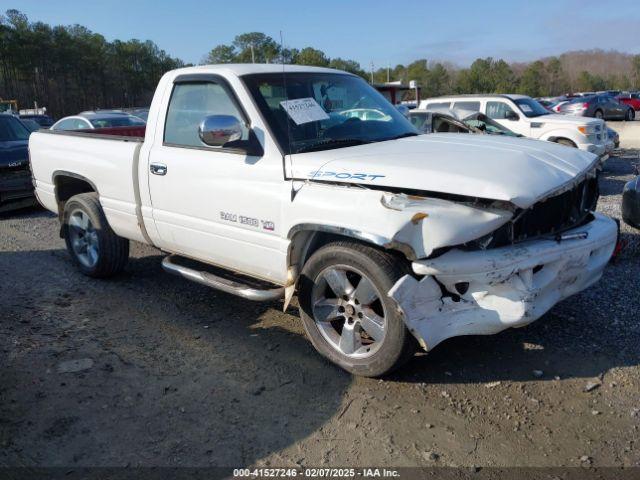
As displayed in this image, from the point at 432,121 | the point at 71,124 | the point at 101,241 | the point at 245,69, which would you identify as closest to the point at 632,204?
the point at 245,69

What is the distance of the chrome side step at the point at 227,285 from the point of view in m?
3.89

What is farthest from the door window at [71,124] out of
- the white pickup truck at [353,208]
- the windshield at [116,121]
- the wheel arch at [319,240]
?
the wheel arch at [319,240]

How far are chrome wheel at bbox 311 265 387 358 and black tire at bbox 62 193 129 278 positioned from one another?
8.88 feet

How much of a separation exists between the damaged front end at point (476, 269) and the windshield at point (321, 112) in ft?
3.38

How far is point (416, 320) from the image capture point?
3162 millimetres

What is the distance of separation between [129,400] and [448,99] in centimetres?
1337

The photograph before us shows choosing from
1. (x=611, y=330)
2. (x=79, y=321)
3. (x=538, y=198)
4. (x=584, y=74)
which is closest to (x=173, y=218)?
(x=79, y=321)

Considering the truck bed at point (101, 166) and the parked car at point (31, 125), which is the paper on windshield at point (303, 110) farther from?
the parked car at point (31, 125)

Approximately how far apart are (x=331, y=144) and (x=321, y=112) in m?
0.34

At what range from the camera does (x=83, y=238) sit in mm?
5902

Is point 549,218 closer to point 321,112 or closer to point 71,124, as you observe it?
point 321,112

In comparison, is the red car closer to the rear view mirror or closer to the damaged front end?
the damaged front end

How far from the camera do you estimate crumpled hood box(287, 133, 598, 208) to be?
3.11 m

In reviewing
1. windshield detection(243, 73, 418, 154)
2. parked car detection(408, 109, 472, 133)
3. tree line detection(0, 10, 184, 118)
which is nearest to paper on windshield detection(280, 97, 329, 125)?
windshield detection(243, 73, 418, 154)
